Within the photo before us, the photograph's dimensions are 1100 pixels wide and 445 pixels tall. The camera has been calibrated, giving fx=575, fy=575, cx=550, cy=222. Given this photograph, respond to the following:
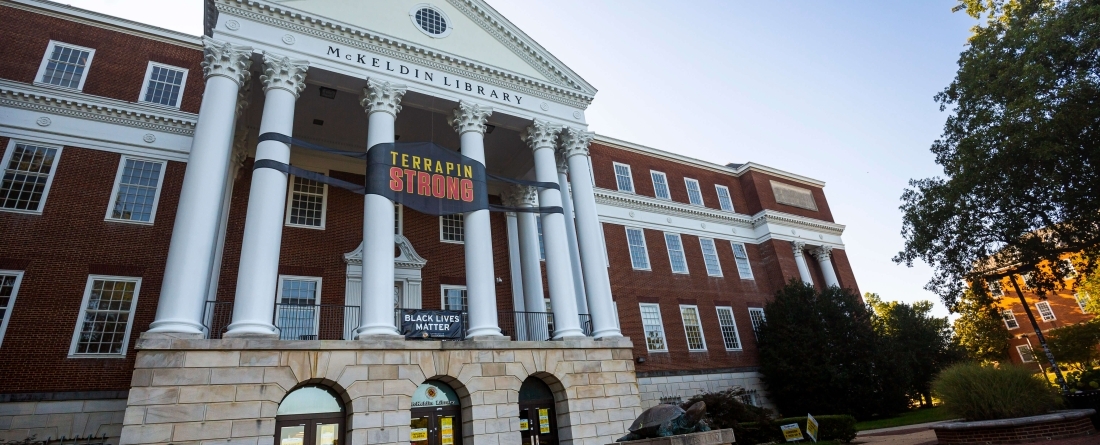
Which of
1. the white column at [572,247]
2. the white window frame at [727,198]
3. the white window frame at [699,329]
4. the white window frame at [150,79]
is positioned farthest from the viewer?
the white window frame at [727,198]

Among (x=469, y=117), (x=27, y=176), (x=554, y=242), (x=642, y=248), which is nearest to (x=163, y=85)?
(x=27, y=176)

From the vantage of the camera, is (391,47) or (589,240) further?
(589,240)

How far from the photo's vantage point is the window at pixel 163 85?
21.3m

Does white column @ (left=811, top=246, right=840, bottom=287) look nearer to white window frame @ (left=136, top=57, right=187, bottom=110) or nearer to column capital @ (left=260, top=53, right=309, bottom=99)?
column capital @ (left=260, top=53, right=309, bottom=99)

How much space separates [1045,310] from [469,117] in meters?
64.4

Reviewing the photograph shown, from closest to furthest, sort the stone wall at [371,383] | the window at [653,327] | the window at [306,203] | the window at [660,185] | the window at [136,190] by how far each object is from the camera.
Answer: the stone wall at [371,383] → the window at [136,190] → the window at [306,203] → the window at [653,327] → the window at [660,185]

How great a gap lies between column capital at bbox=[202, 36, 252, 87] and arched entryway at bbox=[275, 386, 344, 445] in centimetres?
947

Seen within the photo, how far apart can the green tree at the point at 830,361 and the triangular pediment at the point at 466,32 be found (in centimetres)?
1613

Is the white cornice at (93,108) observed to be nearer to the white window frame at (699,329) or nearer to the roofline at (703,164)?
the roofline at (703,164)

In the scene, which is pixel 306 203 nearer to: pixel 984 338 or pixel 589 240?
pixel 589 240

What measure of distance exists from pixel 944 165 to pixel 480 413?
20788mm

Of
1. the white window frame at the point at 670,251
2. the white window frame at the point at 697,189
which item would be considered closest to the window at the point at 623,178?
the white window frame at the point at 670,251

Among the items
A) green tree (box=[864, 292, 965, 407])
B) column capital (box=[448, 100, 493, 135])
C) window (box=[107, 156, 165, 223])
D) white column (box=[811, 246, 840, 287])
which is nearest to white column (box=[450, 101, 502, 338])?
column capital (box=[448, 100, 493, 135])

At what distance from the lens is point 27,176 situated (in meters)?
18.6
